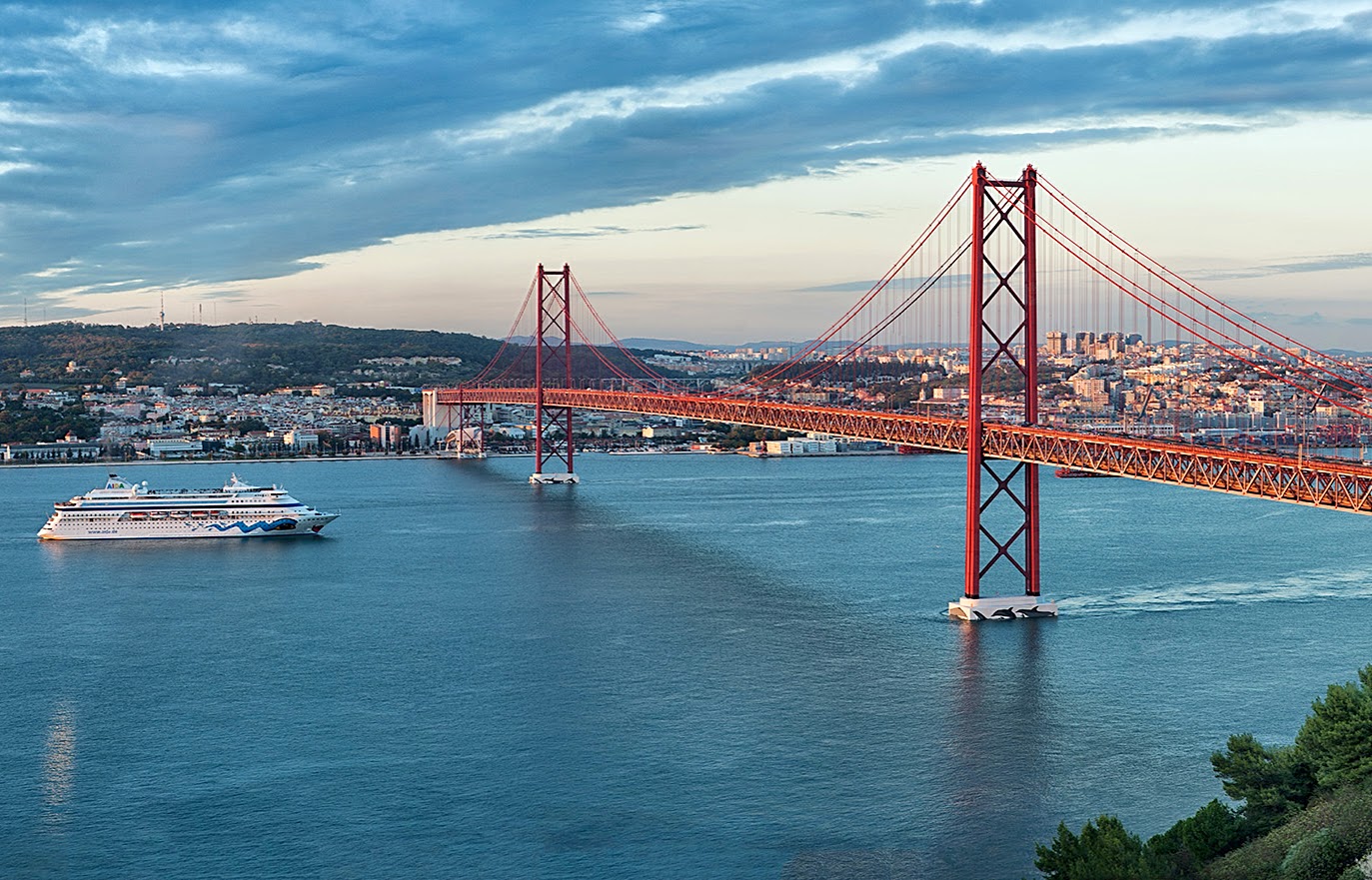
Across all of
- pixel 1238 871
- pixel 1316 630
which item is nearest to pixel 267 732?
pixel 1238 871

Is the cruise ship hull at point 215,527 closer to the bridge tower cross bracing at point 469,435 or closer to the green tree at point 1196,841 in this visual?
the green tree at point 1196,841

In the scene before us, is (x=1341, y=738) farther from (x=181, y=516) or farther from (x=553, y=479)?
(x=553, y=479)

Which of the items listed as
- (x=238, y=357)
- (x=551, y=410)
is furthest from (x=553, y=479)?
(x=238, y=357)

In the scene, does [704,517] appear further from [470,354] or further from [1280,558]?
[470,354]

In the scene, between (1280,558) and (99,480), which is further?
(99,480)

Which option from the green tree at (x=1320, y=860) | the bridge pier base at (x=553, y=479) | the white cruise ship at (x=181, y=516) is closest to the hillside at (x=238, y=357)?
the bridge pier base at (x=553, y=479)

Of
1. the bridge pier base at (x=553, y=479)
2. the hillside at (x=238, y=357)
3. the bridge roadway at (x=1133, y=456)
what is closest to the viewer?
the bridge roadway at (x=1133, y=456)
